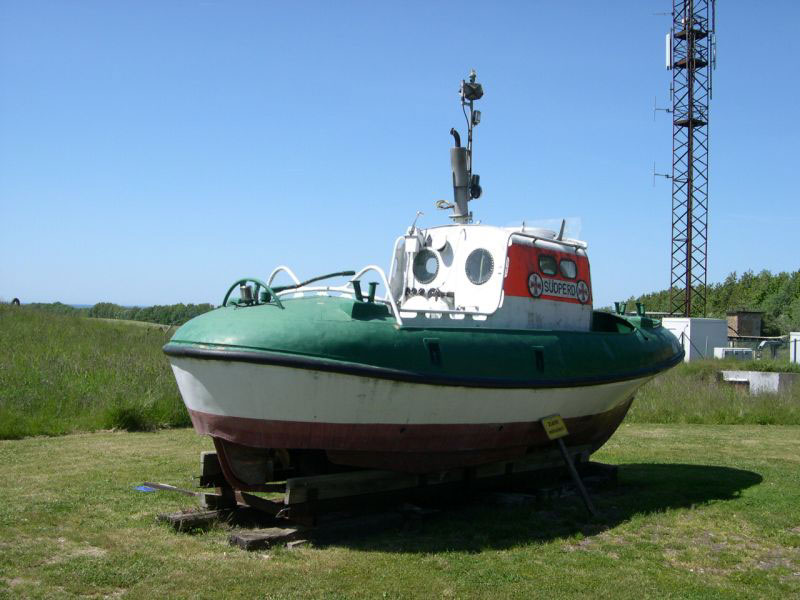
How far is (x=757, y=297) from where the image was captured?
5194cm

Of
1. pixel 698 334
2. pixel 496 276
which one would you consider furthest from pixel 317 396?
pixel 698 334

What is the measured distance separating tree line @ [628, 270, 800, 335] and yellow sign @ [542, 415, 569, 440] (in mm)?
38530

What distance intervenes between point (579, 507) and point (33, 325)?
61.4 feet

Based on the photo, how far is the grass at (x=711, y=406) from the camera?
15.7 meters

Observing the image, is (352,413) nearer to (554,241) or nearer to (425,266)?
(425,266)

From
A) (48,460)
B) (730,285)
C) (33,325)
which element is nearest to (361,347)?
(48,460)

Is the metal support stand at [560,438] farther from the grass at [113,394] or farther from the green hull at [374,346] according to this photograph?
the grass at [113,394]

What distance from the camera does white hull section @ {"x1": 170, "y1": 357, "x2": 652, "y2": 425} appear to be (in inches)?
247

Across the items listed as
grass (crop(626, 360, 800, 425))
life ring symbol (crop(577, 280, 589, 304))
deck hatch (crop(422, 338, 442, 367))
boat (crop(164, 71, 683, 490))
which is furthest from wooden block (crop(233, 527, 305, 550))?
grass (crop(626, 360, 800, 425))

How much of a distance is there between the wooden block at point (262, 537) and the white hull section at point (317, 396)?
1003 mm

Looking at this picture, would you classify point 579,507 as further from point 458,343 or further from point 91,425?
point 91,425

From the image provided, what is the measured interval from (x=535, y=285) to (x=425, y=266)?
4.46ft

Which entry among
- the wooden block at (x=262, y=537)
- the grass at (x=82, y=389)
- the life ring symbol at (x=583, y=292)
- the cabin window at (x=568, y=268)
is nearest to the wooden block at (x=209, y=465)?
the wooden block at (x=262, y=537)

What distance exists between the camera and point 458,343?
702 centimetres
